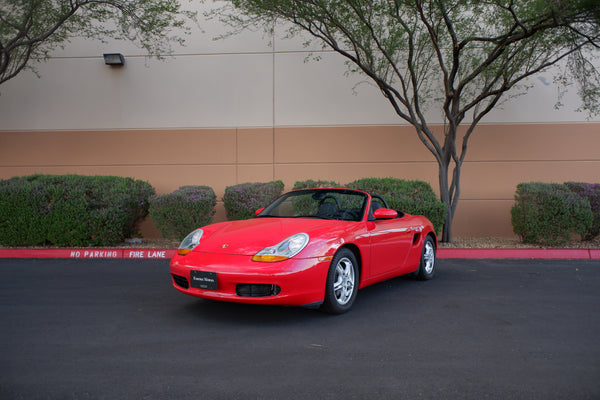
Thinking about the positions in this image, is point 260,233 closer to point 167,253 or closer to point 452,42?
point 167,253

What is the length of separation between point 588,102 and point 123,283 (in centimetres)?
A: 1013

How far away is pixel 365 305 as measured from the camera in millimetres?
4914

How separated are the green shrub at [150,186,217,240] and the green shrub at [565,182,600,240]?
766cm

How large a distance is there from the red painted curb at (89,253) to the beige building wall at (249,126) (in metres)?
2.91

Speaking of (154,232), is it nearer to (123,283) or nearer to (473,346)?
(123,283)

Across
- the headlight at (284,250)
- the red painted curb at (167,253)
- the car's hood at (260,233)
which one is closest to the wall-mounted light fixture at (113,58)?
the red painted curb at (167,253)

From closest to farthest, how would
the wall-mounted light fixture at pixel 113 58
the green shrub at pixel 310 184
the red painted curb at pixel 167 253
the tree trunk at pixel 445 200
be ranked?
the red painted curb at pixel 167 253, the tree trunk at pixel 445 200, the green shrub at pixel 310 184, the wall-mounted light fixture at pixel 113 58

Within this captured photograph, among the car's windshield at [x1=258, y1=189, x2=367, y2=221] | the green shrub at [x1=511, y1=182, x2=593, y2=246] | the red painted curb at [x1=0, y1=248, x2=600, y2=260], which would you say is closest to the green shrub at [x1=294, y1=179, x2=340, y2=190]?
the red painted curb at [x1=0, y1=248, x2=600, y2=260]

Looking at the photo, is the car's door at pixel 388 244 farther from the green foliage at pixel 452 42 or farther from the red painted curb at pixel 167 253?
the green foliage at pixel 452 42

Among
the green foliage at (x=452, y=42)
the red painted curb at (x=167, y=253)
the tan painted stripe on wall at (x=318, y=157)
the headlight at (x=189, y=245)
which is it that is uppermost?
the green foliage at (x=452, y=42)

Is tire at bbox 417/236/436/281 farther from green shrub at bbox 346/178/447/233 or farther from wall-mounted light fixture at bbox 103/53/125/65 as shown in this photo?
wall-mounted light fixture at bbox 103/53/125/65

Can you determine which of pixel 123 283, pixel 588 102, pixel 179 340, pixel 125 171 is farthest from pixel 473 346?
pixel 125 171

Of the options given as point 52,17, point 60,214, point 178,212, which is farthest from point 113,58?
point 178,212

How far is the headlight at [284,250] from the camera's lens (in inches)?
162
